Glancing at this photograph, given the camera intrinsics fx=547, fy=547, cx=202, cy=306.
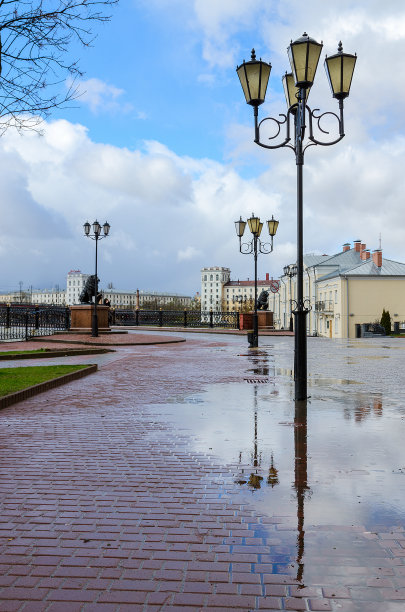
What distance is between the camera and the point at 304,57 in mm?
7441

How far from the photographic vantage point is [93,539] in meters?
3.16

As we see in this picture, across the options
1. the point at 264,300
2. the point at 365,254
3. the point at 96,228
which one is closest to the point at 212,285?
the point at 365,254

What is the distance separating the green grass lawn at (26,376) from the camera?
8.54 m

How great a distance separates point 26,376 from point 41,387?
4.38 ft

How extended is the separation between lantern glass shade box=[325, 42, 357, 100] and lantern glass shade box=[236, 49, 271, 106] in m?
0.90

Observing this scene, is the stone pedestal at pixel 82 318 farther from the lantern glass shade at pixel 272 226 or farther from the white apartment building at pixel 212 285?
the white apartment building at pixel 212 285

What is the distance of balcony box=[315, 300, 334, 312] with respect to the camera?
192 ft

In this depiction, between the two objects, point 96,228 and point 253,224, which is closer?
point 253,224

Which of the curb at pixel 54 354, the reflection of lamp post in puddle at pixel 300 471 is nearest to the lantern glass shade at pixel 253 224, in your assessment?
the curb at pixel 54 354

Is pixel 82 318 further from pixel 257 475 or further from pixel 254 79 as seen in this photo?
pixel 257 475

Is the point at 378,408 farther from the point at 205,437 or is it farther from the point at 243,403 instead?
the point at 205,437

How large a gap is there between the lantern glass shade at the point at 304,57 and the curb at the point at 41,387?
19.7 ft

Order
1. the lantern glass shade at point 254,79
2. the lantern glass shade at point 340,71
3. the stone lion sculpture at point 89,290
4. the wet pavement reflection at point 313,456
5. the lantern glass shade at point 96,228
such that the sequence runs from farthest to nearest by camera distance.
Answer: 1. the stone lion sculpture at point 89,290
2. the lantern glass shade at point 96,228
3. the lantern glass shade at point 254,79
4. the lantern glass shade at point 340,71
5. the wet pavement reflection at point 313,456

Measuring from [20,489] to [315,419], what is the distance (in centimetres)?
371
